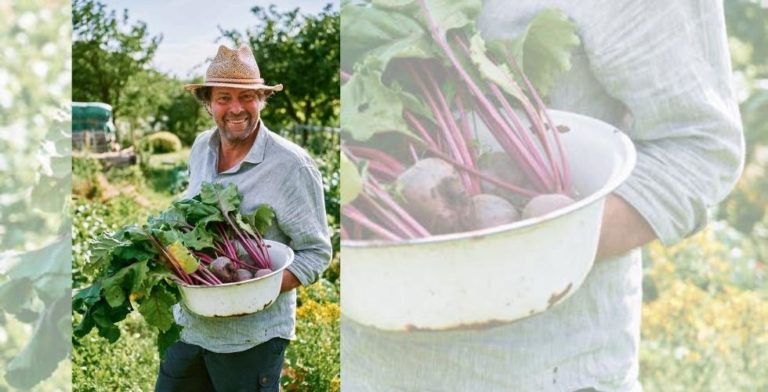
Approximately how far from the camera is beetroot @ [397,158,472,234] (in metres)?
2.60

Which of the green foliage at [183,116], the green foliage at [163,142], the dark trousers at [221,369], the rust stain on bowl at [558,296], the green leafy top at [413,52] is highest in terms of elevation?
the green leafy top at [413,52]

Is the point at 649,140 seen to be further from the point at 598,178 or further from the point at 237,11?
the point at 237,11

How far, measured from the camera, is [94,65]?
4812mm

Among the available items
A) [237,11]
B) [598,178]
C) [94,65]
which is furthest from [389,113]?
[94,65]

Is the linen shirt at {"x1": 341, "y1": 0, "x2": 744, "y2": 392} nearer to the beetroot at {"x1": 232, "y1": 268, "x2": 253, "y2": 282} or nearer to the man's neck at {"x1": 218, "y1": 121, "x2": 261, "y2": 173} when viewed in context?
the beetroot at {"x1": 232, "y1": 268, "x2": 253, "y2": 282}

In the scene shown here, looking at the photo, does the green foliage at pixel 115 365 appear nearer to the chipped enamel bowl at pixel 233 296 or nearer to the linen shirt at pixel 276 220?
the linen shirt at pixel 276 220

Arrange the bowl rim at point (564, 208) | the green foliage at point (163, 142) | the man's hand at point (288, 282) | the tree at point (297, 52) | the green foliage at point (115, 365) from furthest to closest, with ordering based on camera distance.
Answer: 1. the green foliage at point (163, 142)
2. the tree at point (297, 52)
3. the green foliage at point (115, 365)
4. the man's hand at point (288, 282)
5. the bowl rim at point (564, 208)

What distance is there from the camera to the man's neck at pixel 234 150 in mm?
2805

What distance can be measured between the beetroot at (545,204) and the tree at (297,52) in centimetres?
262

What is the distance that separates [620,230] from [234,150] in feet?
3.77

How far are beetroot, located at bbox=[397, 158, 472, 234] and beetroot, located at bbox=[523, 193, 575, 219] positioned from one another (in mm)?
164

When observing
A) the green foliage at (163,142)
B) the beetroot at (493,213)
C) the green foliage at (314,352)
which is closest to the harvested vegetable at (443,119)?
the beetroot at (493,213)

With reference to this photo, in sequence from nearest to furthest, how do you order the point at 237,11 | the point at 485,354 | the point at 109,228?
the point at 485,354
the point at 237,11
the point at 109,228

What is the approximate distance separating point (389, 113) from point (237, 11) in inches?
68.4
